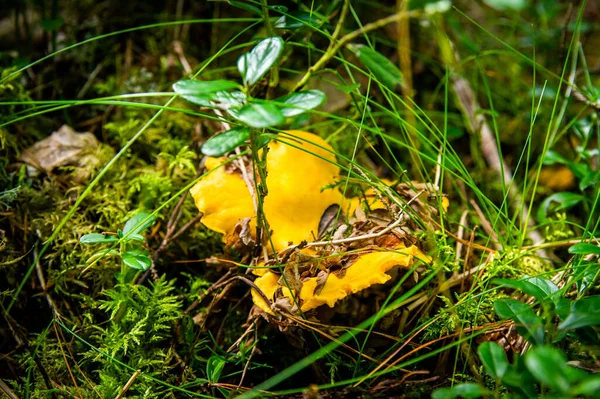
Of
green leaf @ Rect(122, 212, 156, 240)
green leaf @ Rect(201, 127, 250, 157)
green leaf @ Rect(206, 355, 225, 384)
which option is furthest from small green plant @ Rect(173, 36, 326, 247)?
green leaf @ Rect(206, 355, 225, 384)

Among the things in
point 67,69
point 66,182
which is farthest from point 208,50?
point 66,182

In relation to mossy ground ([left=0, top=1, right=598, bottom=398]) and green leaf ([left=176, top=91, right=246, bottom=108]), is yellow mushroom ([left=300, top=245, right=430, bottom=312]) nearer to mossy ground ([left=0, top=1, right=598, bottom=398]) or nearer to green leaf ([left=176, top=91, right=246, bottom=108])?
mossy ground ([left=0, top=1, right=598, bottom=398])

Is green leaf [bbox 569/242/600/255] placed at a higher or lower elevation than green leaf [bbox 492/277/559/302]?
higher

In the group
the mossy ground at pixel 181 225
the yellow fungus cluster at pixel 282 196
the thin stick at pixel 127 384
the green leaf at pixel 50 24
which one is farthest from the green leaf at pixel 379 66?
the green leaf at pixel 50 24

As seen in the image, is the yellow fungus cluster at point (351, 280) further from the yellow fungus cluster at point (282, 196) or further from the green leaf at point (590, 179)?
the green leaf at point (590, 179)

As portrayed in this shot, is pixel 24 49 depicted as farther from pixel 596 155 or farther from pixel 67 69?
pixel 596 155
